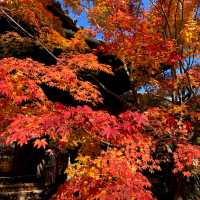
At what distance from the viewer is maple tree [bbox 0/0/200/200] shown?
6.39m

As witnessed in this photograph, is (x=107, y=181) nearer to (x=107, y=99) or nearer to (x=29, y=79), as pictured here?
(x=29, y=79)

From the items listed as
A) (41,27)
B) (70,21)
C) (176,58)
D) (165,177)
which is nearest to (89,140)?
(176,58)

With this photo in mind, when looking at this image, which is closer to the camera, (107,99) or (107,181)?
(107,181)

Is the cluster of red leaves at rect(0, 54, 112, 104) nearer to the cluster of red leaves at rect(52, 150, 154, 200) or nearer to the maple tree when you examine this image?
the maple tree

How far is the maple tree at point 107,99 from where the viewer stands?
21.0 feet

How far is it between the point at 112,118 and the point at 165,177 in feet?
24.6

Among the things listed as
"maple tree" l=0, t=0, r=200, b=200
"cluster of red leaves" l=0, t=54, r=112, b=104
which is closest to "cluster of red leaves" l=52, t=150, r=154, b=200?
"maple tree" l=0, t=0, r=200, b=200

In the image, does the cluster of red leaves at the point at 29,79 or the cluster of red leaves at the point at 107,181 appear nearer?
the cluster of red leaves at the point at 107,181

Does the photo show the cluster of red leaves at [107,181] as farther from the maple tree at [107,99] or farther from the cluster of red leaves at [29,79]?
the cluster of red leaves at [29,79]

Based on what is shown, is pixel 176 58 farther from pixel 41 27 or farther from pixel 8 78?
pixel 8 78

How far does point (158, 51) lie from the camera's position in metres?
10.5

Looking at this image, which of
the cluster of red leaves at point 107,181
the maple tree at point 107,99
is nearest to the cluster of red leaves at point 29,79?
the maple tree at point 107,99

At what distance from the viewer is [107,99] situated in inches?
594

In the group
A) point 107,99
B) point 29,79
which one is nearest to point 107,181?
point 29,79
